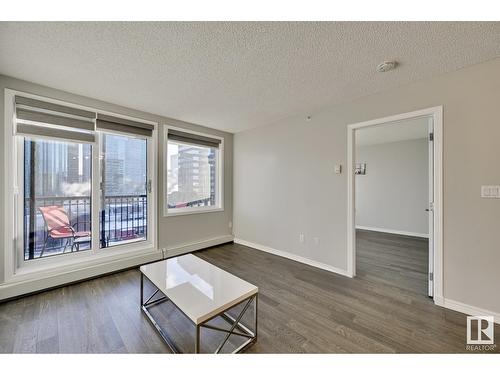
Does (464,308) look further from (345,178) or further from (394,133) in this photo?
(394,133)

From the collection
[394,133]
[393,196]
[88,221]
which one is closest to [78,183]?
[88,221]

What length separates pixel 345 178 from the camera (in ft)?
8.95

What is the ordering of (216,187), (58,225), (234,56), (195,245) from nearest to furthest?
(234,56)
(58,225)
(195,245)
(216,187)

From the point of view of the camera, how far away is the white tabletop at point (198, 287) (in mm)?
1319

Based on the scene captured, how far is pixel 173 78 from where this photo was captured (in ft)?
6.94

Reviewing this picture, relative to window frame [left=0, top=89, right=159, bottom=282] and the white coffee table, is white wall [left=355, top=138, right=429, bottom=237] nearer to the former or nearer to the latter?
the white coffee table

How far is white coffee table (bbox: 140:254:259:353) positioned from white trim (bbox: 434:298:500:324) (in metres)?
1.89

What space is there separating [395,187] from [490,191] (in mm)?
3883

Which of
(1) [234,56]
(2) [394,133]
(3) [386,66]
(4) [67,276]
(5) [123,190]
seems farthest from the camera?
(2) [394,133]

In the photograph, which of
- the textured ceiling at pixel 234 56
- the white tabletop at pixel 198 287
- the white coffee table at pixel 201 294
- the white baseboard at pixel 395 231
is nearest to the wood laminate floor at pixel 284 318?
the white coffee table at pixel 201 294

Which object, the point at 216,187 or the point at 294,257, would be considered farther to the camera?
the point at 216,187
